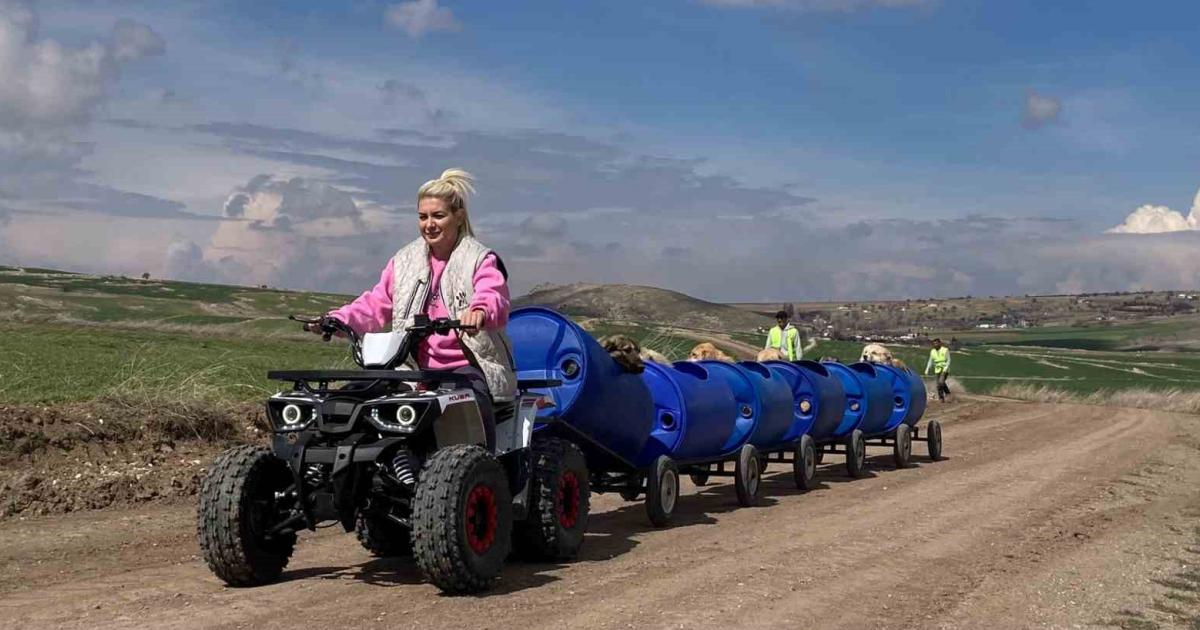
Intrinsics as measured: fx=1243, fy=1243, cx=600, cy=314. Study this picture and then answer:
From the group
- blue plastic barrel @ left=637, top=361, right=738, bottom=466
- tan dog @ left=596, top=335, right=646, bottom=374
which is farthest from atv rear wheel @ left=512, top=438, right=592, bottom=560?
blue plastic barrel @ left=637, top=361, right=738, bottom=466

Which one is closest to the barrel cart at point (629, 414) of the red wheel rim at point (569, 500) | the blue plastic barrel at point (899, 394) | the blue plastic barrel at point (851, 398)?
the red wheel rim at point (569, 500)

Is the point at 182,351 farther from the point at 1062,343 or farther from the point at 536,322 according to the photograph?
the point at 1062,343

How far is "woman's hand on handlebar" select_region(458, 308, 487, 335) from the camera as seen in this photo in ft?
25.4

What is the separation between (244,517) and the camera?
25.8 ft

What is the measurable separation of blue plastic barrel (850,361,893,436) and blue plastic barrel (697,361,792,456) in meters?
3.11

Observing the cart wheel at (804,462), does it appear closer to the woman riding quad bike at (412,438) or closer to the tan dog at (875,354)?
the woman riding quad bike at (412,438)

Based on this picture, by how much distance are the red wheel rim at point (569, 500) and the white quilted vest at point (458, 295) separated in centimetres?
108

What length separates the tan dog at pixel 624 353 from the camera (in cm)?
1187

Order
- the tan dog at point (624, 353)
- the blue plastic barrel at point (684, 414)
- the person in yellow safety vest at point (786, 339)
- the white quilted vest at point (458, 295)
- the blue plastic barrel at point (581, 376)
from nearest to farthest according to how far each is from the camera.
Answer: the white quilted vest at point (458, 295), the blue plastic barrel at point (581, 376), the tan dog at point (624, 353), the blue plastic barrel at point (684, 414), the person in yellow safety vest at point (786, 339)

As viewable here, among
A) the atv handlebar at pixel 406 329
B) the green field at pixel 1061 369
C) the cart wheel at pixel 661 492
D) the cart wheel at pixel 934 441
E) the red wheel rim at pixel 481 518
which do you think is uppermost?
the atv handlebar at pixel 406 329

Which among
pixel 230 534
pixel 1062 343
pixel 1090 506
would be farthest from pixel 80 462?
pixel 1062 343

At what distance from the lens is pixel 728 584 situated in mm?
8523

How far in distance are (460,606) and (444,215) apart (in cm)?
263

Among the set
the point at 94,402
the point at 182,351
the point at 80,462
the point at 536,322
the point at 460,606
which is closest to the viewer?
the point at 460,606
